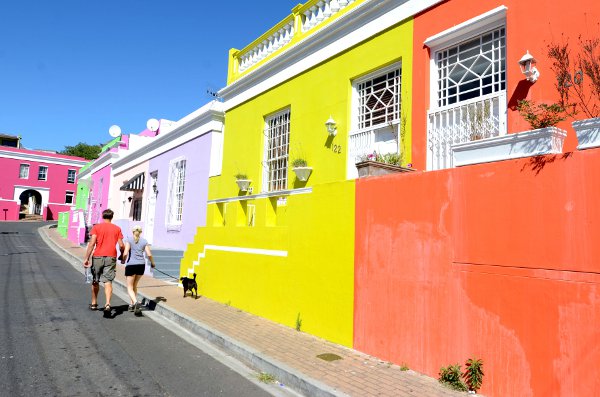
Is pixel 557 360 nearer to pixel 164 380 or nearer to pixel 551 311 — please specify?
pixel 551 311

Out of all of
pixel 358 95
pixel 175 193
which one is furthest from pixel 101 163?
pixel 358 95

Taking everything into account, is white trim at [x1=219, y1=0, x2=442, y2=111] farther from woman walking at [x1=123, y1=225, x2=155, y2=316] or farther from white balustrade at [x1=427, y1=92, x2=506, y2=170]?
woman walking at [x1=123, y1=225, x2=155, y2=316]

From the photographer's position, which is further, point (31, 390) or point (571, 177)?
point (31, 390)

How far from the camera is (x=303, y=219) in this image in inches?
262

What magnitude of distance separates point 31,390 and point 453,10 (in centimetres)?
701

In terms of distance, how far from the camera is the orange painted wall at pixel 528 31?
4.95m

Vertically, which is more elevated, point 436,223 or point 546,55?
point 546,55

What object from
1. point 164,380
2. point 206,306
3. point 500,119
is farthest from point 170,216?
point 500,119

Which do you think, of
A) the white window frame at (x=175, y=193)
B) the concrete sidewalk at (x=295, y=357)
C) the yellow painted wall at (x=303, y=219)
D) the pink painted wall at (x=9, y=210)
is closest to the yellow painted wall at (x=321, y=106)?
the yellow painted wall at (x=303, y=219)

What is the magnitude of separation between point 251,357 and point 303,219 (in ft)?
7.27

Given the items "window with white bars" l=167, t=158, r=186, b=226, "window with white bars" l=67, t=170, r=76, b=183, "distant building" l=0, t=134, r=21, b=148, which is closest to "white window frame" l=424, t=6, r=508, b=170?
"window with white bars" l=167, t=158, r=186, b=226

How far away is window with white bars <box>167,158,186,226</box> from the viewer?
1435 centimetres

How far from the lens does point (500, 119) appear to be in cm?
565

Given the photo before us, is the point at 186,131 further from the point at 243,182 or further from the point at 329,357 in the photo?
the point at 329,357
